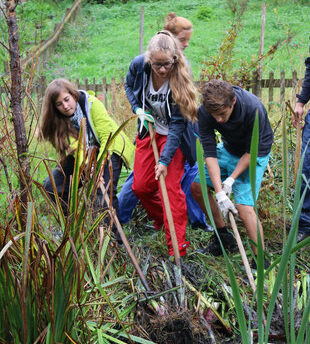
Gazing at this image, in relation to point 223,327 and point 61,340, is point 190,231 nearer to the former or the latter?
point 223,327

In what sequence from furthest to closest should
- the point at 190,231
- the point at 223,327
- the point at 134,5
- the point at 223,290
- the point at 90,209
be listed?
the point at 134,5 → the point at 190,231 → the point at 223,290 → the point at 223,327 → the point at 90,209

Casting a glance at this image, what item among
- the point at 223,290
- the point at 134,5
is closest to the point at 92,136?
the point at 223,290

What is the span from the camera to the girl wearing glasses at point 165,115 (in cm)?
301

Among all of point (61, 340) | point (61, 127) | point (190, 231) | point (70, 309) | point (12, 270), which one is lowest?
point (190, 231)

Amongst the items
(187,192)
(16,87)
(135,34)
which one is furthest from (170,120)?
(135,34)

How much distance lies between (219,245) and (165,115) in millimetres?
1039

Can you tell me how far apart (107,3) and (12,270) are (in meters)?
26.3

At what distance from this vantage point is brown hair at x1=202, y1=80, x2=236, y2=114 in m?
2.75

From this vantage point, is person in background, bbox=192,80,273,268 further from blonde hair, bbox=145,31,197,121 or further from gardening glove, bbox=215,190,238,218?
blonde hair, bbox=145,31,197,121

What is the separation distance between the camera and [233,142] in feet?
10.3

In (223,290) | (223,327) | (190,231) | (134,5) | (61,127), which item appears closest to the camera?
(223,327)

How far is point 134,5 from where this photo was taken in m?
24.7

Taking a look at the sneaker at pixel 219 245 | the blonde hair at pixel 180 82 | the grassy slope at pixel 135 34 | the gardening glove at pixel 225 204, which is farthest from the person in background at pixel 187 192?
the grassy slope at pixel 135 34

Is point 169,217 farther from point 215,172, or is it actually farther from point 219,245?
point 219,245
